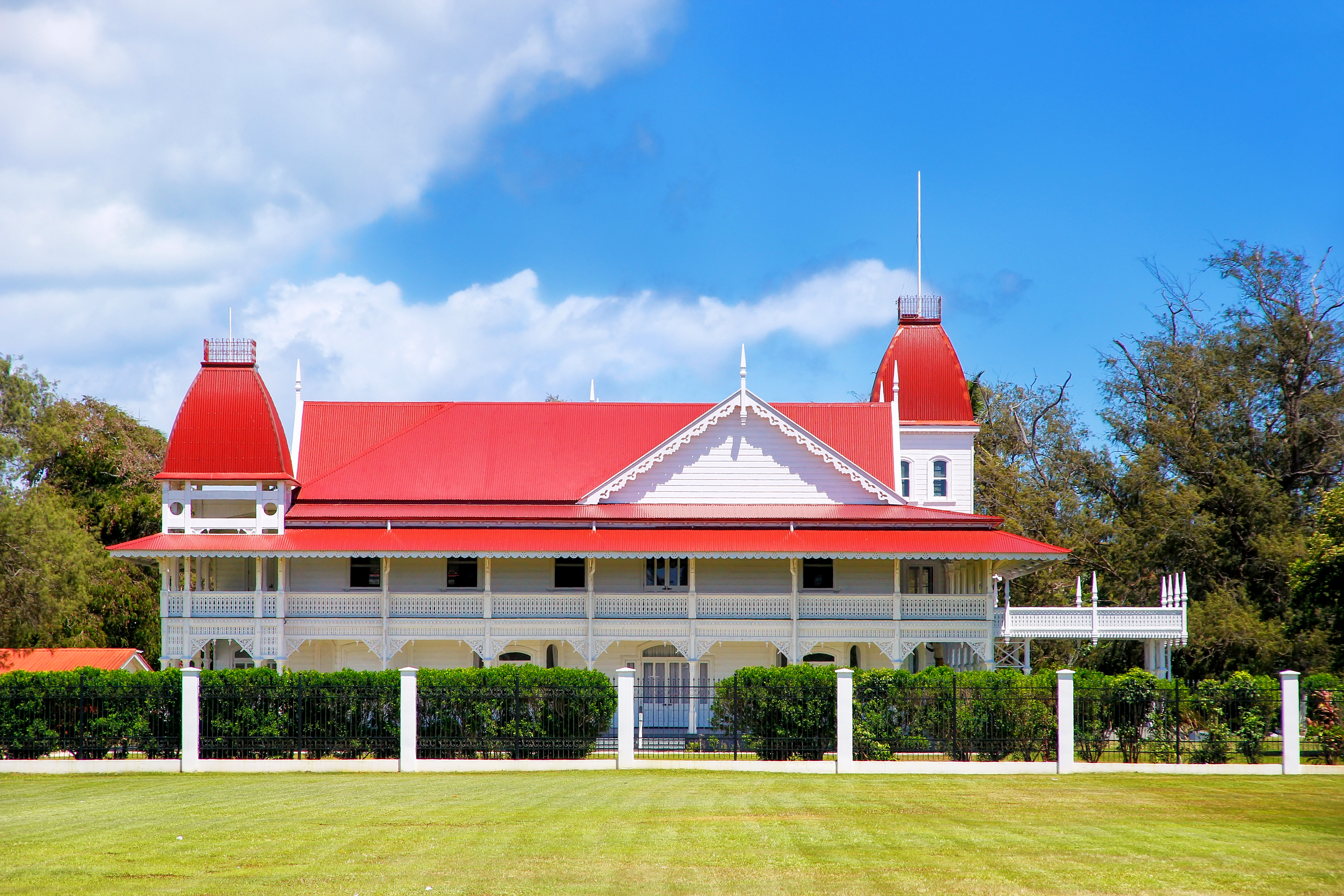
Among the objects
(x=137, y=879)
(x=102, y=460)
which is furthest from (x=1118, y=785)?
(x=102, y=460)

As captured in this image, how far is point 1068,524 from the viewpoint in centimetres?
5175

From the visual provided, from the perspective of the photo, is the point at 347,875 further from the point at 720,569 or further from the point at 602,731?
the point at 720,569

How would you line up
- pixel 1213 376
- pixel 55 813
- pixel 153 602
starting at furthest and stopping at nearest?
pixel 153 602
pixel 1213 376
pixel 55 813

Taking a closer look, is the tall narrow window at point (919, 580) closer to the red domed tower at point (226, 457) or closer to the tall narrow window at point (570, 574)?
the tall narrow window at point (570, 574)

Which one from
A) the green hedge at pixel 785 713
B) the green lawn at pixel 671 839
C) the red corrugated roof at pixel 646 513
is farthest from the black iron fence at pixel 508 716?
the red corrugated roof at pixel 646 513

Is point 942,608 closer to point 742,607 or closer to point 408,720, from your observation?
point 742,607

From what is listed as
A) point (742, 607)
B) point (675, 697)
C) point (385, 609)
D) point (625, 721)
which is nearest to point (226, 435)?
point (385, 609)

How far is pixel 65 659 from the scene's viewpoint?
42812mm

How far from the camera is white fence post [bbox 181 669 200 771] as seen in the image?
24.2 m

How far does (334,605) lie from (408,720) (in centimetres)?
1194

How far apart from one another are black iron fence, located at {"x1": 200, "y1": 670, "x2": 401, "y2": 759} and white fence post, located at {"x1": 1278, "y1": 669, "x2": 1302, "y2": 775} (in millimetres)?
16229

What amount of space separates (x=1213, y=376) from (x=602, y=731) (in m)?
29.2

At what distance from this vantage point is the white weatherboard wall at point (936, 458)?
42219 mm

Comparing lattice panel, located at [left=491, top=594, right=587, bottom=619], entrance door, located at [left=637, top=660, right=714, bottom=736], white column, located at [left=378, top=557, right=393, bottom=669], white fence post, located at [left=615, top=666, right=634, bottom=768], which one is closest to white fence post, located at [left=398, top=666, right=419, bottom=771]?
white fence post, located at [left=615, top=666, right=634, bottom=768]
